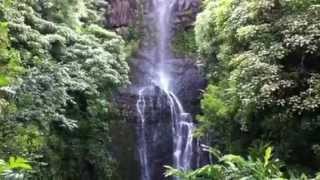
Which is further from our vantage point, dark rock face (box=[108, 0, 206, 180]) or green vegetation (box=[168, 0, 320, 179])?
dark rock face (box=[108, 0, 206, 180])

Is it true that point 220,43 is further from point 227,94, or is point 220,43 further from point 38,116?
point 38,116

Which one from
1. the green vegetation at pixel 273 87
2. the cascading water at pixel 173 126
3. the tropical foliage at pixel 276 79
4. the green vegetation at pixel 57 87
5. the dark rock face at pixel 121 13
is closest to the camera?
the green vegetation at pixel 273 87

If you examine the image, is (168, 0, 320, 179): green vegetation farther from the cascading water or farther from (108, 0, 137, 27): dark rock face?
(108, 0, 137, 27): dark rock face

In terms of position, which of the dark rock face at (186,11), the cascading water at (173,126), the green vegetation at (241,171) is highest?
the dark rock face at (186,11)

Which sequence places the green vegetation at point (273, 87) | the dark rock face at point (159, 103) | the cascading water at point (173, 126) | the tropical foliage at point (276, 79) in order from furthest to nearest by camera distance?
the dark rock face at point (159, 103) → the cascading water at point (173, 126) → the tropical foliage at point (276, 79) → the green vegetation at point (273, 87)

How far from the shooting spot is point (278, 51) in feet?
24.4

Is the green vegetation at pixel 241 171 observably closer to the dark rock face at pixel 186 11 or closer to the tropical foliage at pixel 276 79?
the tropical foliage at pixel 276 79

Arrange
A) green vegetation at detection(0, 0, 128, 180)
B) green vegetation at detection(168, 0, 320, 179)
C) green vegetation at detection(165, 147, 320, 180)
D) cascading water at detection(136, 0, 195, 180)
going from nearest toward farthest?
green vegetation at detection(165, 147, 320, 180)
green vegetation at detection(168, 0, 320, 179)
green vegetation at detection(0, 0, 128, 180)
cascading water at detection(136, 0, 195, 180)

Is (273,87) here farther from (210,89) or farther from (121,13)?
(121,13)

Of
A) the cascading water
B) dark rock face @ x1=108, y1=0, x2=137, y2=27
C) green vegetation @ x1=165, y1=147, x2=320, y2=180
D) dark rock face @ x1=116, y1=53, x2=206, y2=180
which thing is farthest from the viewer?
dark rock face @ x1=108, y1=0, x2=137, y2=27

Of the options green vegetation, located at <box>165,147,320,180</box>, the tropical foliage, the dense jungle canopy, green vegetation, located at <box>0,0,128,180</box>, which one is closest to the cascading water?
the dense jungle canopy

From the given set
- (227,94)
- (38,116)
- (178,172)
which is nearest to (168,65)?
(227,94)

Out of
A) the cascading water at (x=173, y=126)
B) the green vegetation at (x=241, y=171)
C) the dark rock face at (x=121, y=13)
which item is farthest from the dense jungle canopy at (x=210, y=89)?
the dark rock face at (x=121, y=13)

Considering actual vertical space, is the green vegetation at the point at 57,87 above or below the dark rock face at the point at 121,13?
below
